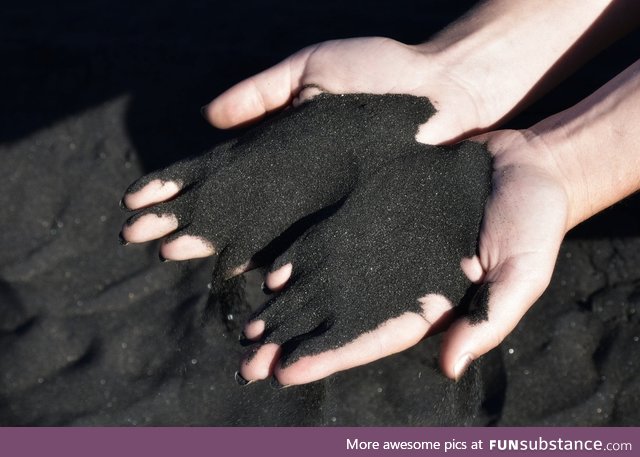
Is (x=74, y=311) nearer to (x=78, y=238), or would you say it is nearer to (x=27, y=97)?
(x=78, y=238)

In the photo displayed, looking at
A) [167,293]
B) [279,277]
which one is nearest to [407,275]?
[279,277]

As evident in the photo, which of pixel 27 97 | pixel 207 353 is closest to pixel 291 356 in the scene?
pixel 207 353

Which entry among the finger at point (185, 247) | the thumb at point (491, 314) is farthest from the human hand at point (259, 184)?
the thumb at point (491, 314)

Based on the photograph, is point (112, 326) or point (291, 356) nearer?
point (291, 356)

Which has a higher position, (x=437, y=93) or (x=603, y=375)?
(x=437, y=93)

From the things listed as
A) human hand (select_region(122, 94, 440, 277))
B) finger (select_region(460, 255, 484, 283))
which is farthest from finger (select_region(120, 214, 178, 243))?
finger (select_region(460, 255, 484, 283))

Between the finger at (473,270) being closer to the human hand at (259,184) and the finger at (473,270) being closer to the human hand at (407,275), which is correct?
the human hand at (407,275)

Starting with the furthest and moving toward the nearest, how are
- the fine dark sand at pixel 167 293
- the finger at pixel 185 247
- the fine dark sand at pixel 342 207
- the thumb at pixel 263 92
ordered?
1. the thumb at pixel 263 92
2. the fine dark sand at pixel 167 293
3. the finger at pixel 185 247
4. the fine dark sand at pixel 342 207
